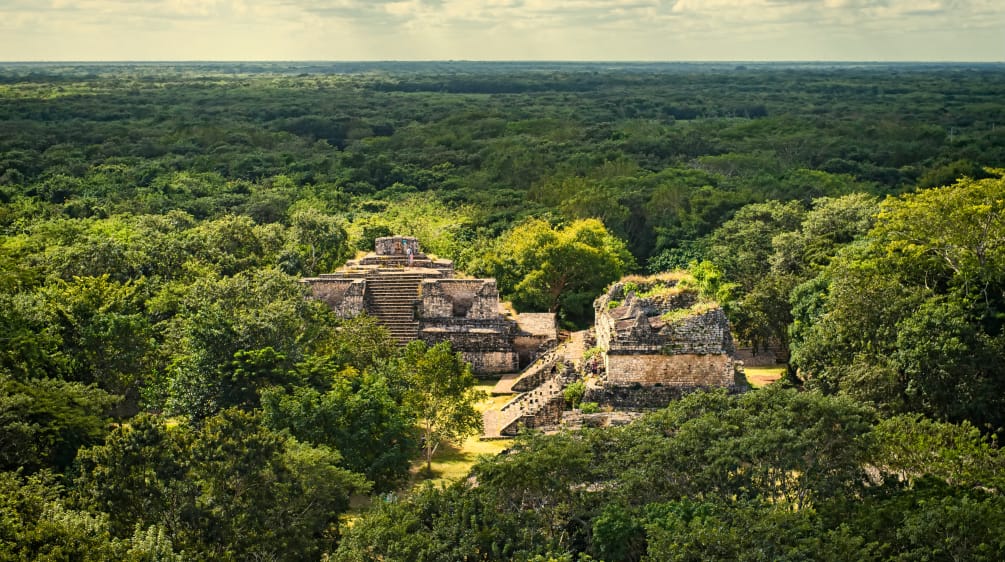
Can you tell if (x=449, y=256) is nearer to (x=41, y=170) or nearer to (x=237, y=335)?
(x=237, y=335)

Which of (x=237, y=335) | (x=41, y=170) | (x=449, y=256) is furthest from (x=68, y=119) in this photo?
(x=237, y=335)

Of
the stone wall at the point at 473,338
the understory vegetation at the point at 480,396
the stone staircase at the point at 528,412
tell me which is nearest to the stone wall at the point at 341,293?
the understory vegetation at the point at 480,396

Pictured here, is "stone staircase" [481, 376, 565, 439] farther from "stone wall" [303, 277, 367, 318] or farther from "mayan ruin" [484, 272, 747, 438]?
"stone wall" [303, 277, 367, 318]

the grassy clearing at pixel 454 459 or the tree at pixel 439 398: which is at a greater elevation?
the tree at pixel 439 398

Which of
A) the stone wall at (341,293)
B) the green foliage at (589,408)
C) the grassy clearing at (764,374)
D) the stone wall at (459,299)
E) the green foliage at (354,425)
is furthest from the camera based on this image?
the stone wall at (459,299)

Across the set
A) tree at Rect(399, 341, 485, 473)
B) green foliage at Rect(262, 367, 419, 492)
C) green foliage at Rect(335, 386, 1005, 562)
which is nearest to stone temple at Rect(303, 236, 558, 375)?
tree at Rect(399, 341, 485, 473)

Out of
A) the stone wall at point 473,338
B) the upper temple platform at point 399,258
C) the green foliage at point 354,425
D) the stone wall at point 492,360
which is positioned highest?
the upper temple platform at point 399,258

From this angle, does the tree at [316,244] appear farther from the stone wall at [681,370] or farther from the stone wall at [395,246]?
the stone wall at [681,370]

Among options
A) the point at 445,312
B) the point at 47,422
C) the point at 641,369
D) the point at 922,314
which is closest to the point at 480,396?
the point at 641,369
